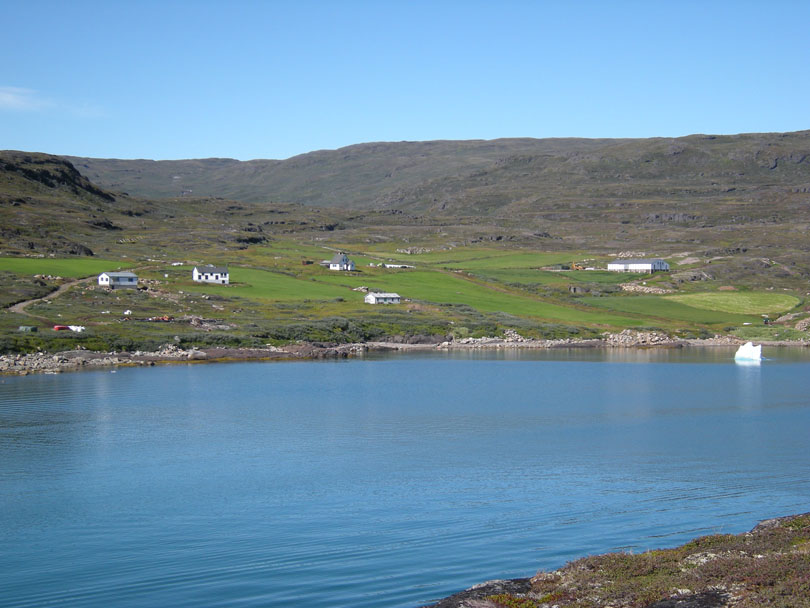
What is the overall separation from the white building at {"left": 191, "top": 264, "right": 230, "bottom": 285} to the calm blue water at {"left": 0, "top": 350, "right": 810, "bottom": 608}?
49.1 metres

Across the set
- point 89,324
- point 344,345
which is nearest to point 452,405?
point 344,345

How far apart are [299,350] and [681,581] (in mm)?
66316

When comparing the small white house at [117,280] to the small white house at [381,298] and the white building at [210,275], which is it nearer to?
the white building at [210,275]

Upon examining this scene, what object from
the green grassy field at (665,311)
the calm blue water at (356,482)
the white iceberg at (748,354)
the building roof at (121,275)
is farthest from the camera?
the green grassy field at (665,311)

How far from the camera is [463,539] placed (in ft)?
80.1

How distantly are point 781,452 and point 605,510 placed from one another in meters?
14.1

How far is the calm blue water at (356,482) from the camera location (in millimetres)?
21953

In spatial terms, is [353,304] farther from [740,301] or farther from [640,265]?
[640,265]

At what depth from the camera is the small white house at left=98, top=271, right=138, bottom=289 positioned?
9969 centimetres

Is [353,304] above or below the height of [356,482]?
above

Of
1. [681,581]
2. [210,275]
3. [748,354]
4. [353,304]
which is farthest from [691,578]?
[210,275]

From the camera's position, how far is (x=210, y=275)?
110 meters

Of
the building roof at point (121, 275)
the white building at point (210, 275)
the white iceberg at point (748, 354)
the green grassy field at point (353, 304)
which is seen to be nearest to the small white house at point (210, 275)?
the white building at point (210, 275)

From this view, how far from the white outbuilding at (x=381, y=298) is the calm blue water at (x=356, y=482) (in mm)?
42870
